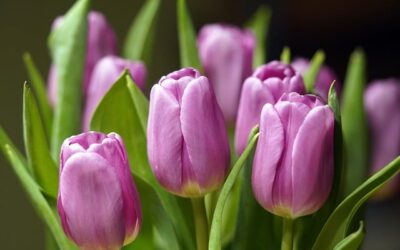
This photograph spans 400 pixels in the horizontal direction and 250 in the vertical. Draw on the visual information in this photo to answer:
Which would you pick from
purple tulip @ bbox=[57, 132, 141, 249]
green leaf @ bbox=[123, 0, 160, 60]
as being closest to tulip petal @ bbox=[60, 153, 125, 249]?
purple tulip @ bbox=[57, 132, 141, 249]

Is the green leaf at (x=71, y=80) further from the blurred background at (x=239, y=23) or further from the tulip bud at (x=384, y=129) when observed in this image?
the blurred background at (x=239, y=23)

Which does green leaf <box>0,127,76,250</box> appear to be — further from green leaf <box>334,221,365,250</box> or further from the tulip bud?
the tulip bud

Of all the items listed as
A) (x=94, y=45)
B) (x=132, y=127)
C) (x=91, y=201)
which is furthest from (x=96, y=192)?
(x=94, y=45)

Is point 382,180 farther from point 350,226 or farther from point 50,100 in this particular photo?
point 50,100

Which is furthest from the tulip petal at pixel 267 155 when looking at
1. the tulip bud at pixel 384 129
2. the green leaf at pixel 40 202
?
the tulip bud at pixel 384 129

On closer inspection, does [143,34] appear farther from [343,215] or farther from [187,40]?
[343,215]

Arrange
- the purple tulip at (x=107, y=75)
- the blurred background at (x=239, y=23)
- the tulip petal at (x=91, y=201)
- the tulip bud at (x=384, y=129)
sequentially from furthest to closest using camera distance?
the blurred background at (x=239, y=23)
the tulip bud at (x=384, y=129)
the purple tulip at (x=107, y=75)
the tulip petal at (x=91, y=201)
